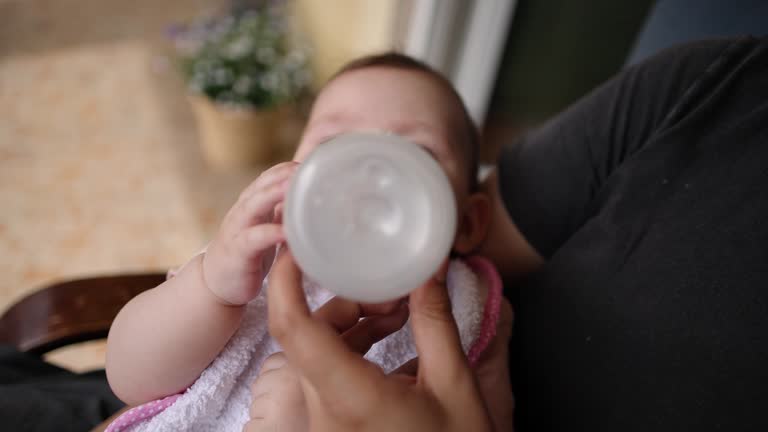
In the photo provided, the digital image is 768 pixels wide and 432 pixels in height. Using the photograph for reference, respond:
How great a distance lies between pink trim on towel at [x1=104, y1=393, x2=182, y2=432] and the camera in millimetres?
626

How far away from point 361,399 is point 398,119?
46 cm

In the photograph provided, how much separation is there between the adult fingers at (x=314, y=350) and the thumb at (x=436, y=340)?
4 cm

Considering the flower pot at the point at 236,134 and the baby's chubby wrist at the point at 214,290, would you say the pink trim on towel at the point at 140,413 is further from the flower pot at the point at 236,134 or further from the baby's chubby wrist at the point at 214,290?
the flower pot at the point at 236,134

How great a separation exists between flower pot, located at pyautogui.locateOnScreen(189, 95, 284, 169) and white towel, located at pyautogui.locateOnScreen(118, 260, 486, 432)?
4.76 feet

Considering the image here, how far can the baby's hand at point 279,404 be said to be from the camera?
1.52 ft

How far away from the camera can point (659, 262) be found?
24.1 inches

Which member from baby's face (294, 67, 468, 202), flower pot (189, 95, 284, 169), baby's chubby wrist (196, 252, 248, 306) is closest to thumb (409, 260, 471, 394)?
baby's chubby wrist (196, 252, 248, 306)

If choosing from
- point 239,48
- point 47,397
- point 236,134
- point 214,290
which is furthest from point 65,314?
point 239,48

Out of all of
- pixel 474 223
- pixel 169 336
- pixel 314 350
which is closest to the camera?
pixel 314 350

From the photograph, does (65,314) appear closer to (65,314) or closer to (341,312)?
(65,314)

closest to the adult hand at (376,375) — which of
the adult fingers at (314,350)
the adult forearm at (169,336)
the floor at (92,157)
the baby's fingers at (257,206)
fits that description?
the adult fingers at (314,350)

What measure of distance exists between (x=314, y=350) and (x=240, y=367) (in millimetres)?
333

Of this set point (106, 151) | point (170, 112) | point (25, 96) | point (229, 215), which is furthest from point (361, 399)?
point (25, 96)

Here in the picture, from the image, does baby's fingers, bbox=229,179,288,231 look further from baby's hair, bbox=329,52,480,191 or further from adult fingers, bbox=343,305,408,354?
baby's hair, bbox=329,52,480,191
